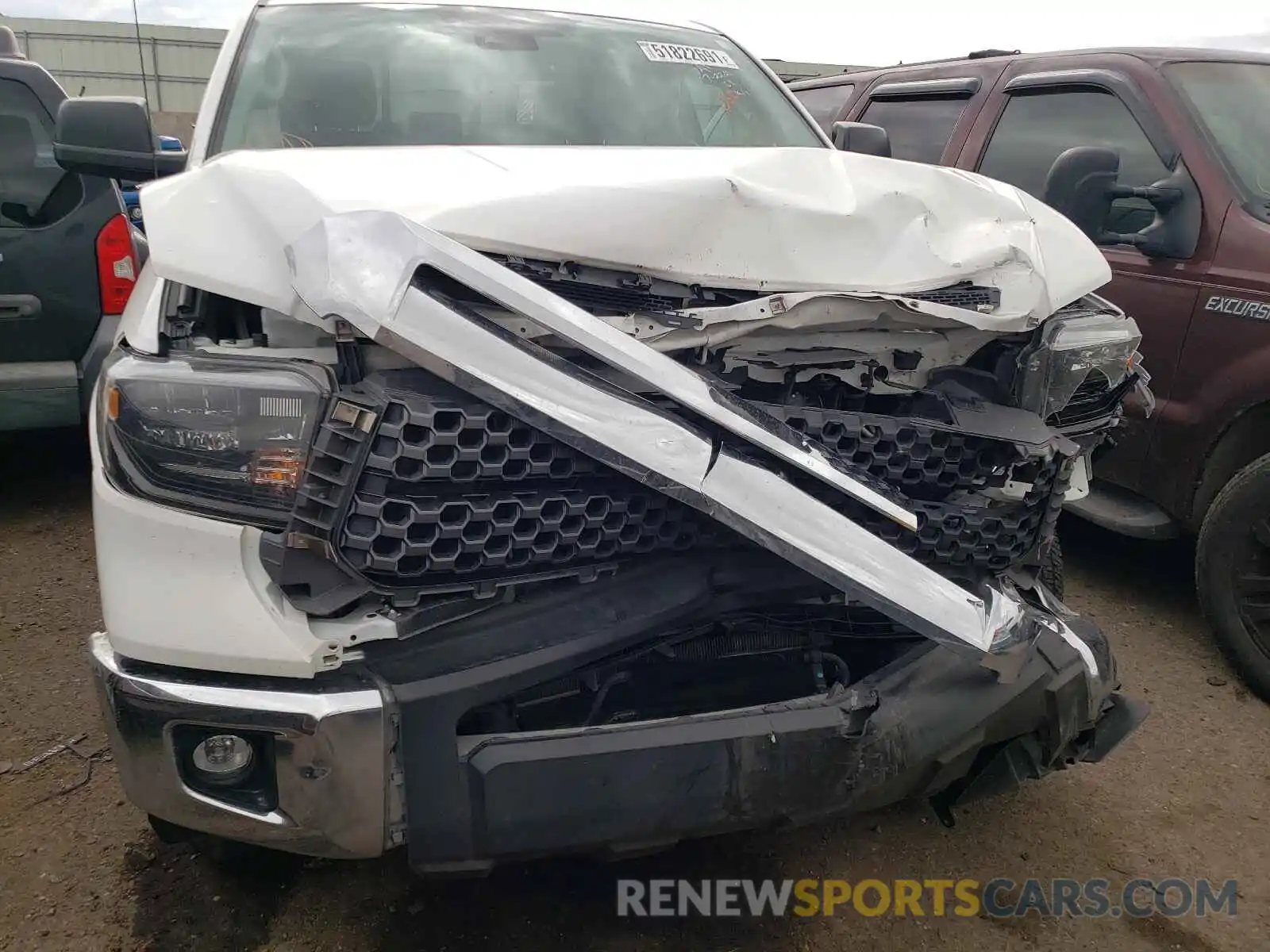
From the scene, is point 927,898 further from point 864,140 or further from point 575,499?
point 864,140

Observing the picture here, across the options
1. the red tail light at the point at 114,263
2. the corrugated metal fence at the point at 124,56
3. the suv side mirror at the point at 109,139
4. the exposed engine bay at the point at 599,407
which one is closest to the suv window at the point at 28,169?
the red tail light at the point at 114,263

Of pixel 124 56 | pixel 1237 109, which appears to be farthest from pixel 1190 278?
pixel 124 56

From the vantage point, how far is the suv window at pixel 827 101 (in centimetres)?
552

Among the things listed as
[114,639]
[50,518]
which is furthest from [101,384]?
[50,518]

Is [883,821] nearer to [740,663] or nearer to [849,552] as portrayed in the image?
[740,663]

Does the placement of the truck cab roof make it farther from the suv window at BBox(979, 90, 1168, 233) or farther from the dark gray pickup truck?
the dark gray pickup truck

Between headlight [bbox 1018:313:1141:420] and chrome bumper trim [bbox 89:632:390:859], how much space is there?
1.51 metres

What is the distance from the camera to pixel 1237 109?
145 inches

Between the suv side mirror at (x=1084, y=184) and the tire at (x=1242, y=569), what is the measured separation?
1.02m

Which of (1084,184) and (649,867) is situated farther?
(1084,184)

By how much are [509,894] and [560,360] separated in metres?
1.34

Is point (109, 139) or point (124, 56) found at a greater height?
point (109, 139)

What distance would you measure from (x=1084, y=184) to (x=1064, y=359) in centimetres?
156

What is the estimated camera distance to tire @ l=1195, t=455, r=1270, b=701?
320 centimetres
